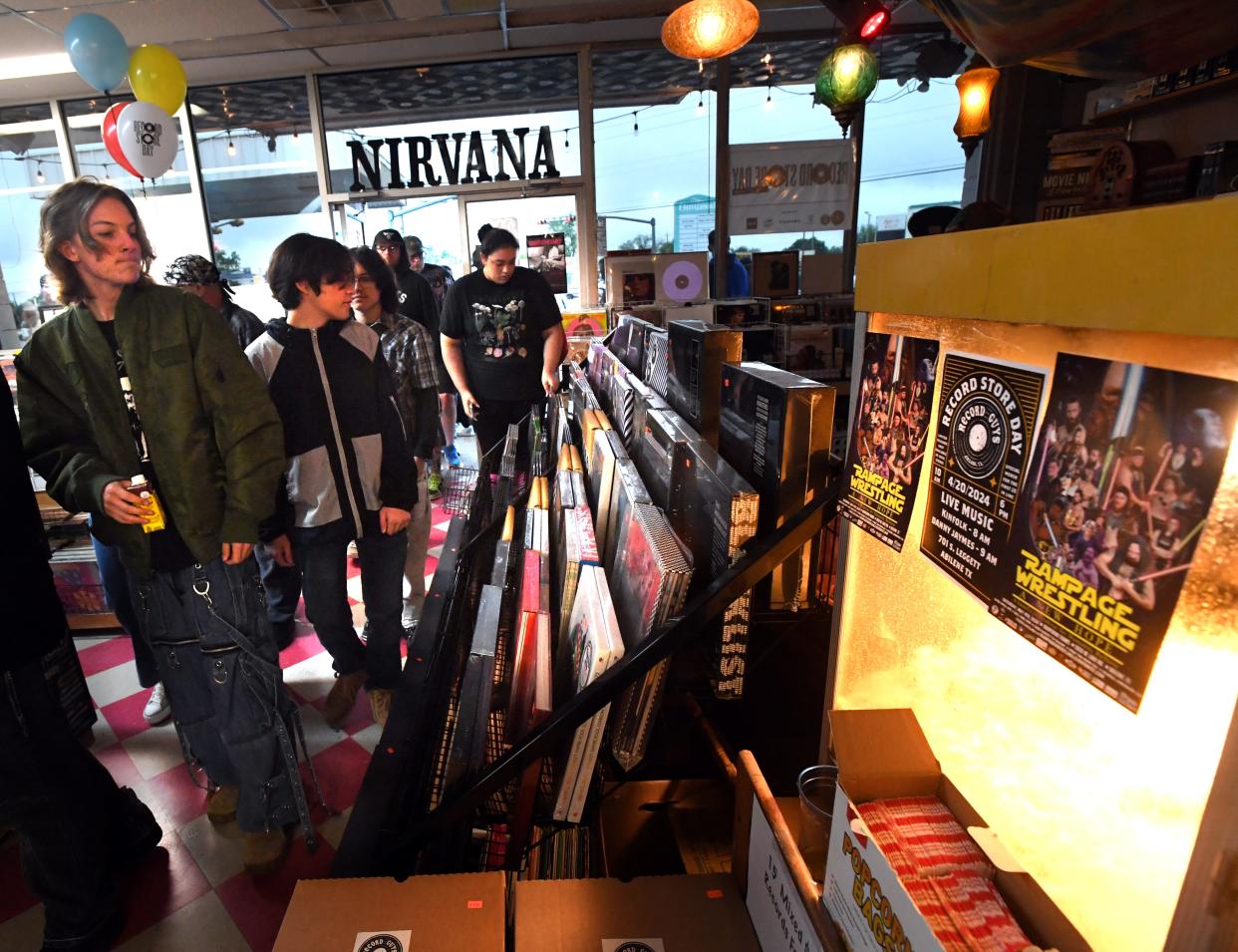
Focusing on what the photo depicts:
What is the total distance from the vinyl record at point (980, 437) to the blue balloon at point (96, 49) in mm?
5186

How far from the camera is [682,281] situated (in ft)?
14.2

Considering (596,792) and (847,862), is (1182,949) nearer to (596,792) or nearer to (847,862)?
(847,862)

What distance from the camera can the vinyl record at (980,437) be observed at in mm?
536

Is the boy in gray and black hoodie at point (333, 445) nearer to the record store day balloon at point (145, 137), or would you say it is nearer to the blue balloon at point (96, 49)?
the record store day balloon at point (145, 137)

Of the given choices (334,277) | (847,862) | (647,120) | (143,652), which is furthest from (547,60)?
(847,862)

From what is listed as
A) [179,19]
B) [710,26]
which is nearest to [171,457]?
[710,26]

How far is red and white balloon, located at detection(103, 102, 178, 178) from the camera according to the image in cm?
388

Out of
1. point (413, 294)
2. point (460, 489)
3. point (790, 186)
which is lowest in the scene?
point (460, 489)

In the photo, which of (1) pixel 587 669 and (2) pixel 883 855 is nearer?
(2) pixel 883 855

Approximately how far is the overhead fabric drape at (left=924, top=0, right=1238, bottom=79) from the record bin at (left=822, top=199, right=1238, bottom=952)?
146mm

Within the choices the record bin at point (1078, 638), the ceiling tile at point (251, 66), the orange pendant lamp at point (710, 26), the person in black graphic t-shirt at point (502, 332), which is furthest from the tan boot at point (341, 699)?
the ceiling tile at point (251, 66)

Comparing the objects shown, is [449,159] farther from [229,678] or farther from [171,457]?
[229,678]

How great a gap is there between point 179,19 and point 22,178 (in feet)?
9.20

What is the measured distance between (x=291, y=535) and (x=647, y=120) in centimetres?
582
